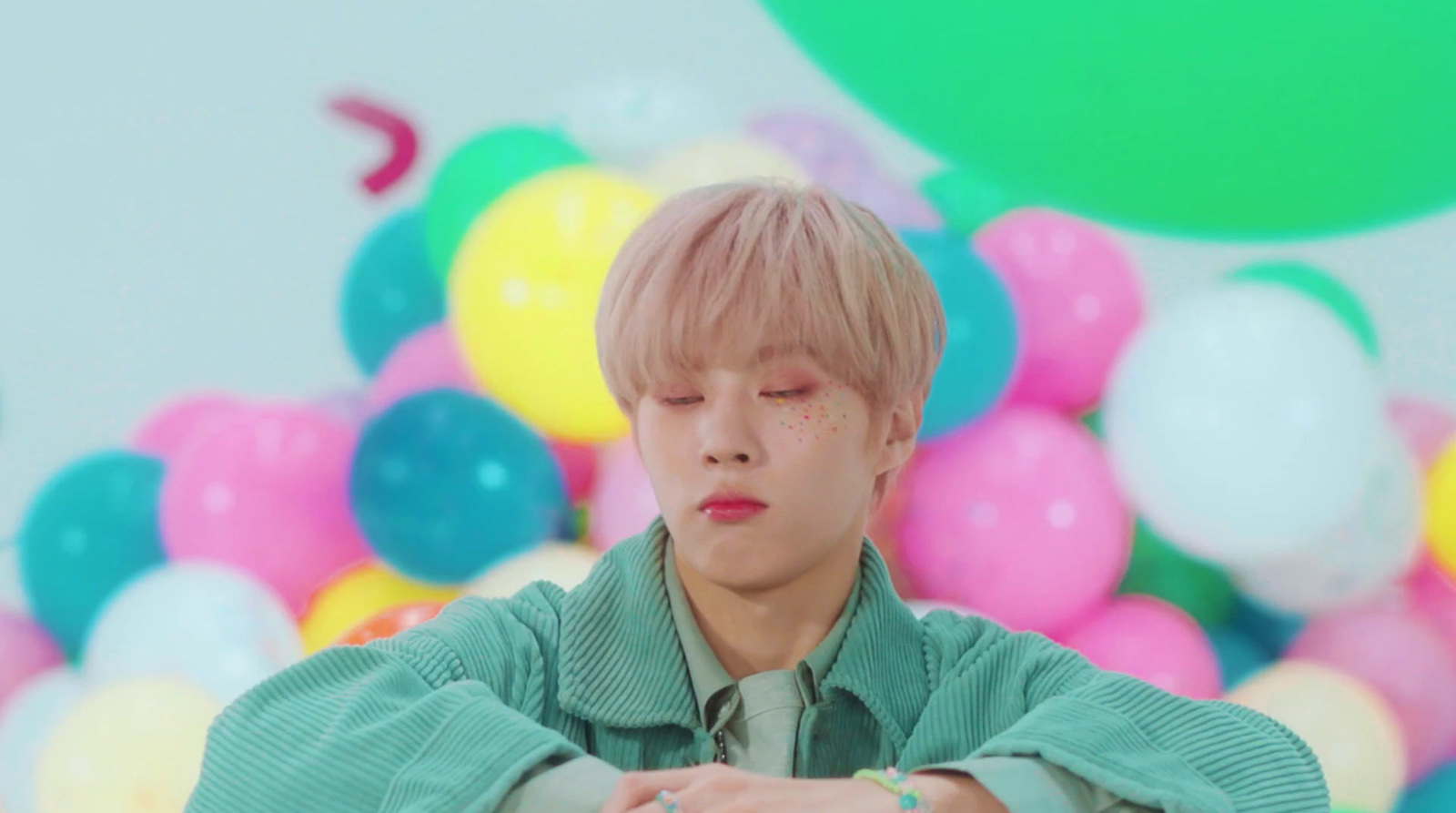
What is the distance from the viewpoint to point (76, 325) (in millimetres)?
2746

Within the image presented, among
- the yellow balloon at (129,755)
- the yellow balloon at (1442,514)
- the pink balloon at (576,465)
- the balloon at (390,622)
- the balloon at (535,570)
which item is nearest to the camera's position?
the balloon at (390,622)

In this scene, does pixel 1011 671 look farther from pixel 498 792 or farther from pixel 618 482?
pixel 618 482

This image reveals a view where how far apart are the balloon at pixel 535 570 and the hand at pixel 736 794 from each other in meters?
1.14

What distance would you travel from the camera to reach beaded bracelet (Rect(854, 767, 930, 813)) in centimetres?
67

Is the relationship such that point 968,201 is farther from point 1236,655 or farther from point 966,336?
point 1236,655

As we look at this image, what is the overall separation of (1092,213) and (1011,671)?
27.8 inches

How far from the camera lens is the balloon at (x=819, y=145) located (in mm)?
2160

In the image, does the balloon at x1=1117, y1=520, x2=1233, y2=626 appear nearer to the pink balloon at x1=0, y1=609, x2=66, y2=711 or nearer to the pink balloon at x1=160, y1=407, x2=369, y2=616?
the pink balloon at x1=160, y1=407, x2=369, y2=616

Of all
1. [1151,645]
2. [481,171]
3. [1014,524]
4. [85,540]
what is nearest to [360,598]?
[85,540]

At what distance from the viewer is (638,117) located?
224 cm

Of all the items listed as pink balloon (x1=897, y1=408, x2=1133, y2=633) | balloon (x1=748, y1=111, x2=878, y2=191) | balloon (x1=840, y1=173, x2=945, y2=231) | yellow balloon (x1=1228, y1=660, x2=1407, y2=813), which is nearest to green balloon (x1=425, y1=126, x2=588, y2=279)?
balloon (x1=748, y1=111, x2=878, y2=191)

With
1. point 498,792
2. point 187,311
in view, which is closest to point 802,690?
point 498,792

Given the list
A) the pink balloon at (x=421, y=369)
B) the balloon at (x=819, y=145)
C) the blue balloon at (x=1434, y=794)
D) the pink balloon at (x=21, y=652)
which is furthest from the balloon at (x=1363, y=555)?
the pink balloon at (x=21, y=652)

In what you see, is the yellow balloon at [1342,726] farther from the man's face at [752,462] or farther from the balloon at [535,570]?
the man's face at [752,462]
